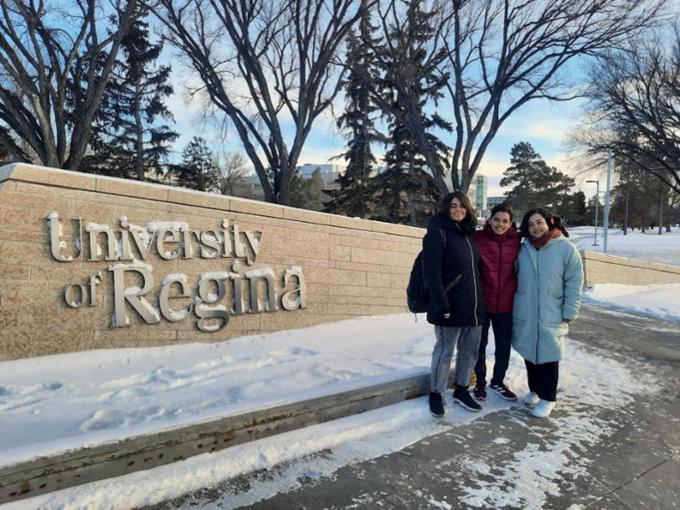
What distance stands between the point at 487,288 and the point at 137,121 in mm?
22671

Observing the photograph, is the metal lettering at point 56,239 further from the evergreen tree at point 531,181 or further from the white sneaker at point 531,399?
the evergreen tree at point 531,181

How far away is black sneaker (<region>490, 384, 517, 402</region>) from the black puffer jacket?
0.79 m

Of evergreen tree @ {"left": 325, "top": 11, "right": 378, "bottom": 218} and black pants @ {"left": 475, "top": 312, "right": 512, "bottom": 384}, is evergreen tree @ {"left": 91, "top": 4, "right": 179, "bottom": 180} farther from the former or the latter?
black pants @ {"left": 475, "top": 312, "right": 512, "bottom": 384}

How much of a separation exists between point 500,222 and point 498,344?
98 centimetres

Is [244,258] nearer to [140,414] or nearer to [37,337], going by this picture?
[37,337]

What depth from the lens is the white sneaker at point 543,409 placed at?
3.42m

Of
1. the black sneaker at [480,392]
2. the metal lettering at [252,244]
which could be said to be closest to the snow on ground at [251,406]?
the black sneaker at [480,392]

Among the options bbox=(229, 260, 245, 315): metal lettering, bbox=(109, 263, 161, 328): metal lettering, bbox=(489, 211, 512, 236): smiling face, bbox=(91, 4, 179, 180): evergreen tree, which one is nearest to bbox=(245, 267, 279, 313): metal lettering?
bbox=(229, 260, 245, 315): metal lettering

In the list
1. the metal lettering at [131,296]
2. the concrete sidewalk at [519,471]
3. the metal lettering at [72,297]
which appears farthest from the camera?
the metal lettering at [131,296]

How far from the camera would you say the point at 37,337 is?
4.35 meters

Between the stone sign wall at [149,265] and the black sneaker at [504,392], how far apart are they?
9.27ft

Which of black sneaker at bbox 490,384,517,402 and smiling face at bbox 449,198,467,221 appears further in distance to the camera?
black sneaker at bbox 490,384,517,402

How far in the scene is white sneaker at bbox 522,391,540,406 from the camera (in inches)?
141

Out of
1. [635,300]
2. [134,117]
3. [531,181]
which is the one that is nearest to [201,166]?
[134,117]
